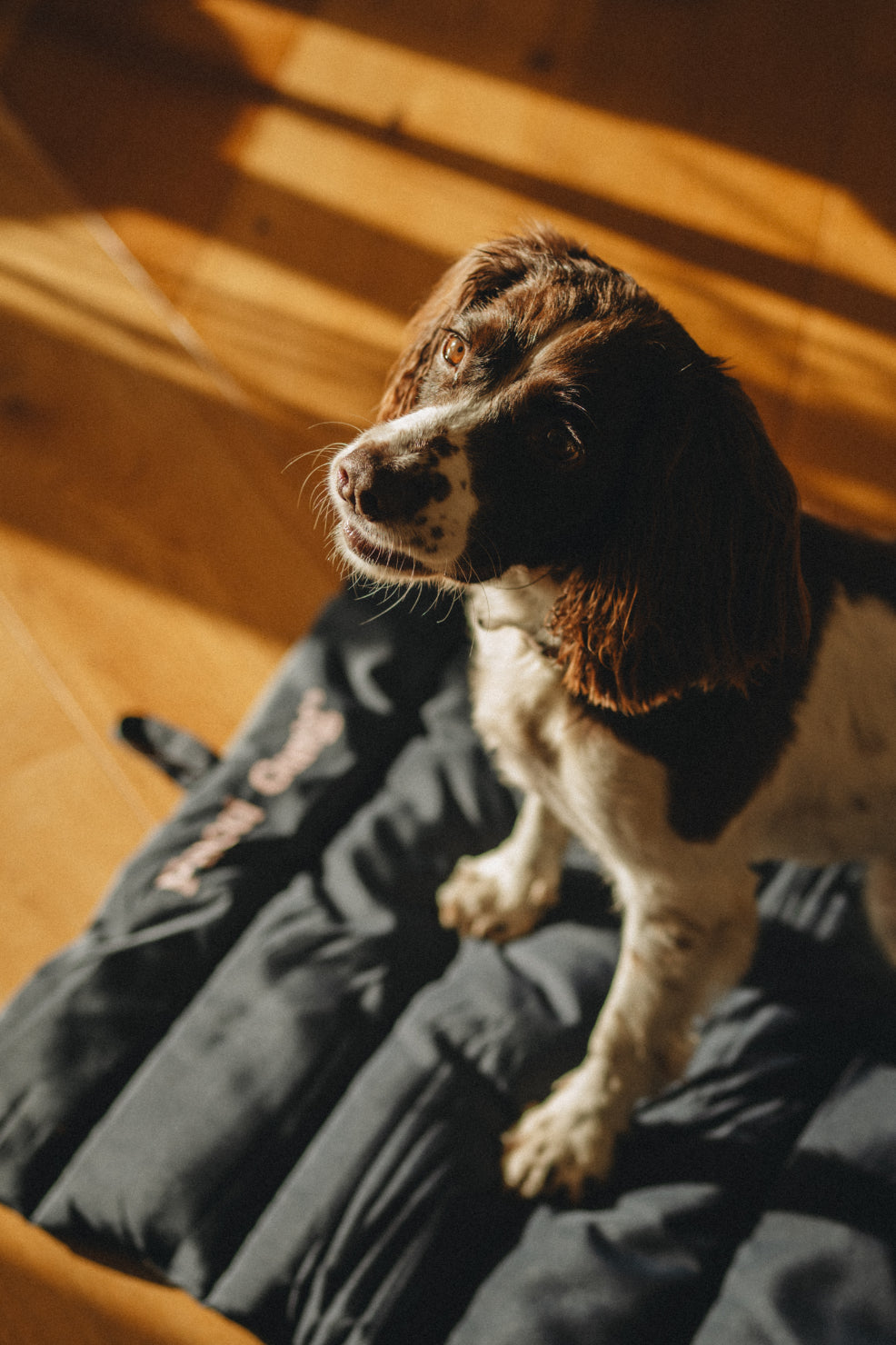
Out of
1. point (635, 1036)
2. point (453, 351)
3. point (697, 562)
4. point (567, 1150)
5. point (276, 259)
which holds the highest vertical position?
point (276, 259)

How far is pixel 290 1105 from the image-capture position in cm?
179

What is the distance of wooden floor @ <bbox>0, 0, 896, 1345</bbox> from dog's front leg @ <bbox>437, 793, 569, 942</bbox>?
2.66 ft

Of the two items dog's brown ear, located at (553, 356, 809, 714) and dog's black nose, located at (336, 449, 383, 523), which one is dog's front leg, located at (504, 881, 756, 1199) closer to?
dog's brown ear, located at (553, 356, 809, 714)

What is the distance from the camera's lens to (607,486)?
1.36 meters

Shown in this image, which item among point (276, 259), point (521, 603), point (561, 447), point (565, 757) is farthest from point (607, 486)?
point (276, 259)

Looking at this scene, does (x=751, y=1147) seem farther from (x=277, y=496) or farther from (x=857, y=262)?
(x=857, y=262)

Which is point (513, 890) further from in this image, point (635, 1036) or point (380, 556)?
point (380, 556)

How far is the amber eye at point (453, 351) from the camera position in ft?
4.63

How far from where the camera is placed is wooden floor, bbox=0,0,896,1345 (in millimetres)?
2539

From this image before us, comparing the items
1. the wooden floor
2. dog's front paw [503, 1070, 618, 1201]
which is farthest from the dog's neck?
the wooden floor

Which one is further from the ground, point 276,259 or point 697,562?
point 276,259

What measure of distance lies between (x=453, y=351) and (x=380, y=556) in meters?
0.33

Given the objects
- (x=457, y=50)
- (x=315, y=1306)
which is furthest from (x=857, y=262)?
(x=315, y=1306)

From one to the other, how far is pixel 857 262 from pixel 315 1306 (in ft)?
10.9
